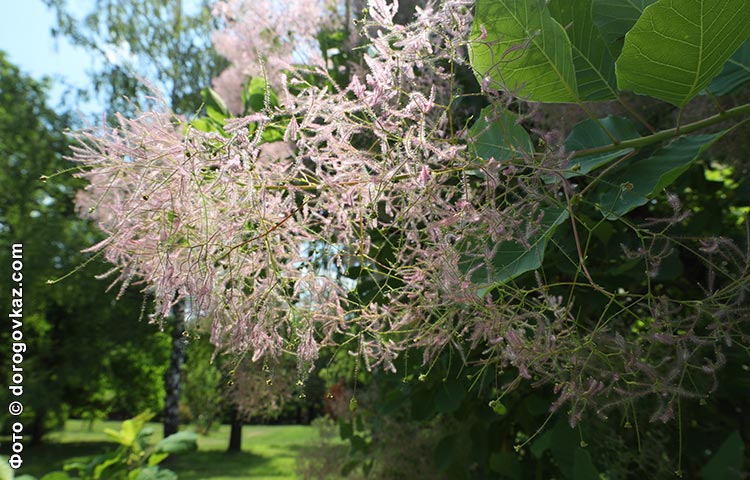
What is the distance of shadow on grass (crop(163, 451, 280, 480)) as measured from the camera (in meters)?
6.28

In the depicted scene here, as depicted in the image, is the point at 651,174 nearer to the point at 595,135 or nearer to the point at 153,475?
the point at 595,135

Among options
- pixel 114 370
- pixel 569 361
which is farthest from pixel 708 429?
pixel 114 370

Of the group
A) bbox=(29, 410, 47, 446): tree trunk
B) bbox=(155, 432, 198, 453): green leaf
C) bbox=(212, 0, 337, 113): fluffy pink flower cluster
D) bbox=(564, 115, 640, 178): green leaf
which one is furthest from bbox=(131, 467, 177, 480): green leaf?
bbox=(29, 410, 47, 446): tree trunk

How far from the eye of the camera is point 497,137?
580 mm

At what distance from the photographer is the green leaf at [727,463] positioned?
1.70 feet

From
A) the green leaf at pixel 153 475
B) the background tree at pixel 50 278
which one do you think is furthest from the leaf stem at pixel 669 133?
the background tree at pixel 50 278

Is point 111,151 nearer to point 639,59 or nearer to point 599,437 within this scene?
point 639,59

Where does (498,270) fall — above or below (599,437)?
above

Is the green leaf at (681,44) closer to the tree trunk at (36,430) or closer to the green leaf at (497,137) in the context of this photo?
the green leaf at (497,137)

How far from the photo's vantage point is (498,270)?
0.58m

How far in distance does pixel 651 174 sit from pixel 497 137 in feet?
0.51

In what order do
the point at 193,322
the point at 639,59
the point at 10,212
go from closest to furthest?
the point at 639,59, the point at 193,322, the point at 10,212

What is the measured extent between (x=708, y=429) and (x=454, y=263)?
984mm

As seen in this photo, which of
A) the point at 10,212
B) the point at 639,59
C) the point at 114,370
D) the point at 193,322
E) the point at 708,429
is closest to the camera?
the point at 639,59
